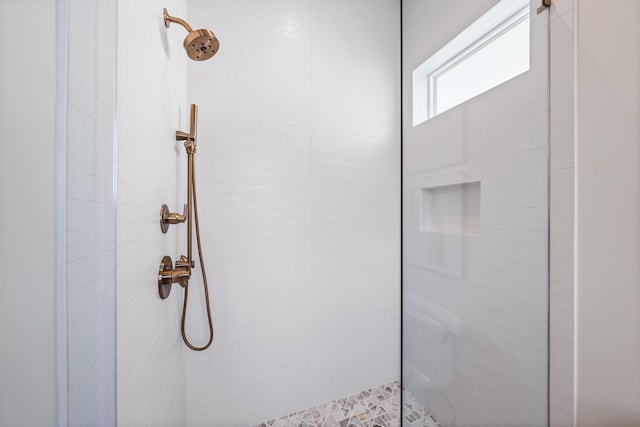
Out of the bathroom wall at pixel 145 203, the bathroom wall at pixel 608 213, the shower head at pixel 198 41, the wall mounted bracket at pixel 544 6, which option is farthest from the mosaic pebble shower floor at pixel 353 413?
the wall mounted bracket at pixel 544 6

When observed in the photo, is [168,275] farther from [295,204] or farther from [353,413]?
[353,413]

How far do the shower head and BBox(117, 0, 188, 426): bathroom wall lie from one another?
50 mm

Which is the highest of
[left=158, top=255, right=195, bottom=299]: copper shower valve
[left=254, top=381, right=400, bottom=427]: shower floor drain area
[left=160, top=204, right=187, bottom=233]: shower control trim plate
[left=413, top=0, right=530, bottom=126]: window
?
[left=413, top=0, right=530, bottom=126]: window

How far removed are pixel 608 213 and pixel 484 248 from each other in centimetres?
30

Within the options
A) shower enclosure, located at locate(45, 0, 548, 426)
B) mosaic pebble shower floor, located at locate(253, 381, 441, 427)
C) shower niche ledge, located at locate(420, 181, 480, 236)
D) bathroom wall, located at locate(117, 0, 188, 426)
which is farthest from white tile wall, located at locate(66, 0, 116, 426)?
mosaic pebble shower floor, located at locate(253, 381, 441, 427)

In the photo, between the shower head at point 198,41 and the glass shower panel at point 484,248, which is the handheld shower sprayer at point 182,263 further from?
the glass shower panel at point 484,248

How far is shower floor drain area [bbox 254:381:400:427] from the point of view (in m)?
1.33

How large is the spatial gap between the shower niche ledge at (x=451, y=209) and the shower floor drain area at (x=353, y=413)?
3.86 ft

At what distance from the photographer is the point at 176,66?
1002 mm

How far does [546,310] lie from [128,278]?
1043 mm

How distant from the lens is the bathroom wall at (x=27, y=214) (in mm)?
228

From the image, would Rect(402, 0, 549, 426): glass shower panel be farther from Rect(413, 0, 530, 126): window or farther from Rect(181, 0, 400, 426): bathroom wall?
Rect(181, 0, 400, 426): bathroom wall

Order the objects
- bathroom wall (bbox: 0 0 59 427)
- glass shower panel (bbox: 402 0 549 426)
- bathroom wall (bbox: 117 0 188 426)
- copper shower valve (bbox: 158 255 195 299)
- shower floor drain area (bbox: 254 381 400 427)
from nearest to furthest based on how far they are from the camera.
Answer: bathroom wall (bbox: 0 0 59 427)
bathroom wall (bbox: 117 0 188 426)
glass shower panel (bbox: 402 0 549 426)
copper shower valve (bbox: 158 255 195 299)
shower floor drain area (bbox: 254 381 400 427)

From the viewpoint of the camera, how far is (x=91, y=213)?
1.10 ft
